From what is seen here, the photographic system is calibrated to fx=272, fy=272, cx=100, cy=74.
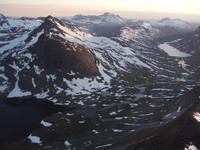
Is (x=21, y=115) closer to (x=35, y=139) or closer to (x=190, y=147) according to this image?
(x=35, y=139)

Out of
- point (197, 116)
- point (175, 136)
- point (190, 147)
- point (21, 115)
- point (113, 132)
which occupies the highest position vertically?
point (190, 147)

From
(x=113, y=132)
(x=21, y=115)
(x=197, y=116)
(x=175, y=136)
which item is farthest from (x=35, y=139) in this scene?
(x=197, y=116)

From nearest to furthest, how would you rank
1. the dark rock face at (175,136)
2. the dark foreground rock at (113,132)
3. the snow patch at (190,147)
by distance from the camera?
the snow patch at (190,147), the dark rock face at (175,136), the dark foreground rock at (113,132)

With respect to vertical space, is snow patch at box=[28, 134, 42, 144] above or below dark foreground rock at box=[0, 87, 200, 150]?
below

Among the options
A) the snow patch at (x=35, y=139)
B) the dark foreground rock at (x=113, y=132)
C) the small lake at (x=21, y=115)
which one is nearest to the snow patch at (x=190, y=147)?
the dark foreground rock at (x=113, y=132)

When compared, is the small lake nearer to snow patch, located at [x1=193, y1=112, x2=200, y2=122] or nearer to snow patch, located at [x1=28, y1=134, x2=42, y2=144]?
snow patch, located at [x1=28, y1=134, x2=42, y2=144]

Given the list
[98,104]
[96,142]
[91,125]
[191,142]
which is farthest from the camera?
[98,104]

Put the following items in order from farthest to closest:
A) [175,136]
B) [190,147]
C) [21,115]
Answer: [21,115] → [175,136] → [190,147]

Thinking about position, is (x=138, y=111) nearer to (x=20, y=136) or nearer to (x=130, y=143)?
(x=130, y=143)

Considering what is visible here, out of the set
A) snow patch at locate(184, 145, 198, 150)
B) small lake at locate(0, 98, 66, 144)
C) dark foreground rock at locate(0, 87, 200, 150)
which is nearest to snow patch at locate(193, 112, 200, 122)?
dark foreground rock at locate(0, 87, 200, 150)

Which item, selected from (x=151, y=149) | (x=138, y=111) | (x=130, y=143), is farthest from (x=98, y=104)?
(x=151, y=149)

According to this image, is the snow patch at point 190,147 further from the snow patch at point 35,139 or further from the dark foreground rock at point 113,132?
the snow patch at point 35,139
